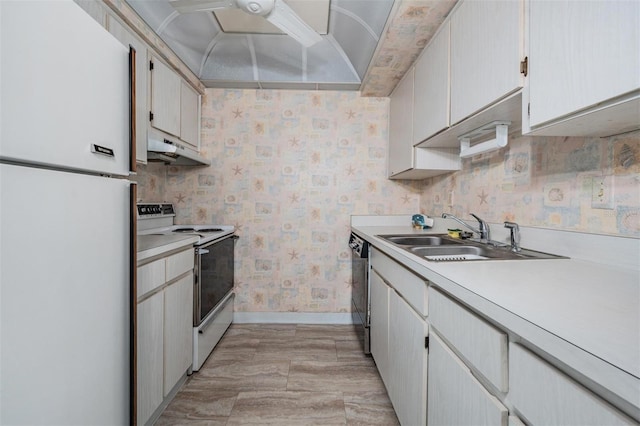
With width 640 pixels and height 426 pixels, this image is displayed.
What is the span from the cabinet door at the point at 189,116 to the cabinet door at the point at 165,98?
69 mm

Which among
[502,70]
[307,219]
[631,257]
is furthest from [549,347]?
[307,219]

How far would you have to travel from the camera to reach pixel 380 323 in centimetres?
166

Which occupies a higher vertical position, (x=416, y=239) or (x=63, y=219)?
(x=63, y=219)

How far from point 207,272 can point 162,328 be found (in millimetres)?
554

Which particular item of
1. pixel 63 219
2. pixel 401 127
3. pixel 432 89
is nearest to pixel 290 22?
pixel 432 89

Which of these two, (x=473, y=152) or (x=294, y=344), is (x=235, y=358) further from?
(x=473, y=152)

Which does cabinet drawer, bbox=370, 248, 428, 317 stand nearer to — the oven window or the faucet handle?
the faucet handle

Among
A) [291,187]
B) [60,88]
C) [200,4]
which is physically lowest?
[291,187]

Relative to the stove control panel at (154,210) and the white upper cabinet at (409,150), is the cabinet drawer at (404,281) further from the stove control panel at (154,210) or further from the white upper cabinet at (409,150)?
the stove control panel at (154,210)

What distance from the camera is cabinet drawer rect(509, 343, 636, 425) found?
0.41 meters

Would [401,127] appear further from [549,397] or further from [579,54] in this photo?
[549,397]

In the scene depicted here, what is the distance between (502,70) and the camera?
3.27ft

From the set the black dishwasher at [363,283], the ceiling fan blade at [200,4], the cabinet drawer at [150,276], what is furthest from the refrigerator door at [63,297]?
the black dishwasher at [363,283]

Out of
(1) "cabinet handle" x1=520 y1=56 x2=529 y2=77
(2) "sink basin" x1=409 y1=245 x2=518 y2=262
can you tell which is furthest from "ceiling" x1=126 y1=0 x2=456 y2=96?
(2) "sink basin" x1=409 y1=245 x2=518 y2=262
